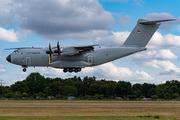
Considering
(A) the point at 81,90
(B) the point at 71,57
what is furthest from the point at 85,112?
(A) the point at 81,90

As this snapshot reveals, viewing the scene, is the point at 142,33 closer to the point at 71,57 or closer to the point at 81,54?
the point at 81,54

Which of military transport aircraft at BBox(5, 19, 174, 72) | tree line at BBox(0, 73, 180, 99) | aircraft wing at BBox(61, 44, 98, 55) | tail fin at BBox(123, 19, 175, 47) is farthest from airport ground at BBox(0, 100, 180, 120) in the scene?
tree line at BBox(0, 73, 180, 99)

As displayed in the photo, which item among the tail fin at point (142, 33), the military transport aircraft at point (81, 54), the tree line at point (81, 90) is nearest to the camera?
the military transport aircraft at point (81, 54)

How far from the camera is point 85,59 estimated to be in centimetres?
3853

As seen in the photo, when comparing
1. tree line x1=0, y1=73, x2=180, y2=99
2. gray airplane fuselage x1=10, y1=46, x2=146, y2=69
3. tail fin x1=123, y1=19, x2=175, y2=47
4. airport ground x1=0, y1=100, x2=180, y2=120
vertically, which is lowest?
airport ground x1=0, y1=100, x2=180, y2=120

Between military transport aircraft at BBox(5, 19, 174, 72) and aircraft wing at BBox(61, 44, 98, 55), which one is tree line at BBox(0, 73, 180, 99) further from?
aircraft wing at BBox(61, 44, 98, 55)

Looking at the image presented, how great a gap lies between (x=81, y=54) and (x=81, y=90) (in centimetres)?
8464

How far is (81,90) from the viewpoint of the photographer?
Answer: 121 metres

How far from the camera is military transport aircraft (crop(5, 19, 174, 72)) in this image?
123ft

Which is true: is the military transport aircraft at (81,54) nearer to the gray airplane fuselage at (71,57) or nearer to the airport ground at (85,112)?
the gray airplane fuselage at (71,57)

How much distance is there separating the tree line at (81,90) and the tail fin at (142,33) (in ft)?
178

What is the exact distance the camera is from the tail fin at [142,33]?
39125 mm

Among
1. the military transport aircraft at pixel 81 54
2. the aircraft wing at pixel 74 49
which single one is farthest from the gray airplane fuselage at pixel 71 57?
the aircraft wing at pixel 74 49

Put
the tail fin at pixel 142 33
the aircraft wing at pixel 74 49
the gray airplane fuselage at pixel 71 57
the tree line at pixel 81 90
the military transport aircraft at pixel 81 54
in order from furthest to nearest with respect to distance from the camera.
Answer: the tree line at pixel 81 90 → the tail fin at pixel 142 33 → the gray airplane fuselage at pixel 71 57 → the military transport aircraft at pixel 81 54 → the aircraft wing at pixel 74 49
